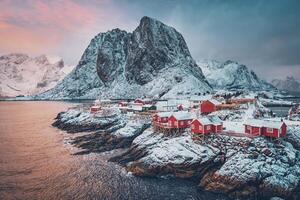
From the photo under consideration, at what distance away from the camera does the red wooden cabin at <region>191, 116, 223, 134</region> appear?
56.5m

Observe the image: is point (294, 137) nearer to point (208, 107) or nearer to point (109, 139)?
point (208, 107)

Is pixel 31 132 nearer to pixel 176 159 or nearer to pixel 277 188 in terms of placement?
pixel 176 159

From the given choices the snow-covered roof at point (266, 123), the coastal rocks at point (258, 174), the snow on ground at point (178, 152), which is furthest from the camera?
the snow-covered roof at point (266, 123)

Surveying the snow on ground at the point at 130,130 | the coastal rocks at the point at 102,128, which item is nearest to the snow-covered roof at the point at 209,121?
the coastal rocks at the point at 102,128

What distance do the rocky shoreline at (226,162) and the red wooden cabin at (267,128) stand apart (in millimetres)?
1681

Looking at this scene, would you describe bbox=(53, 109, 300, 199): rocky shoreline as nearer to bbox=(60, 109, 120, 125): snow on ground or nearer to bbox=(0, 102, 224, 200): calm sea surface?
bbox=(0, 102, 224, 200): calm sea surface

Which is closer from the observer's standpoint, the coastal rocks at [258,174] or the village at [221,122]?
the coastal rocks at [258,174]

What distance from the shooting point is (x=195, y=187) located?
150ft

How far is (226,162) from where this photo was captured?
48.3 meters

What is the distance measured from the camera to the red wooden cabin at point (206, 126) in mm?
56531

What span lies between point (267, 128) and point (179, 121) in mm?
18664

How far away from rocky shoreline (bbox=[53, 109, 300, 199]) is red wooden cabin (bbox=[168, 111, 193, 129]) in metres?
2.83

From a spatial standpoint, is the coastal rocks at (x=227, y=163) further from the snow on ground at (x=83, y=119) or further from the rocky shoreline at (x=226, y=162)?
the snow on ground at (x=83, y=119)

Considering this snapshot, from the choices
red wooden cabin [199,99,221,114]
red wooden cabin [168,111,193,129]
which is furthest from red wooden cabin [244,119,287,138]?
red wooden cabin [199,99,221,114]
